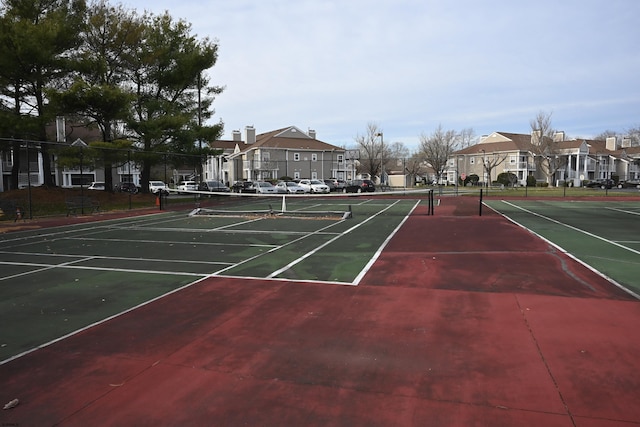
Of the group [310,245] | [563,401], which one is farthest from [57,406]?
[310,245]

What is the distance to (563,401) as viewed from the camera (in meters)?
3.71

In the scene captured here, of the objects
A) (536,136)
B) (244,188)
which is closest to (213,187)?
(244,188)

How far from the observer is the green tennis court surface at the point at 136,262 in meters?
6.47

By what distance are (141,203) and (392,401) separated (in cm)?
3058

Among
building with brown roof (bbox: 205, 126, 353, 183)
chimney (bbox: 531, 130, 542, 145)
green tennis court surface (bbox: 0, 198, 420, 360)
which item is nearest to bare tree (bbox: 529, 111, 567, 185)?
chimney (bbox: 531, 130, 542, 145)

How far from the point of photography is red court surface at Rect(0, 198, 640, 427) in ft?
11.8

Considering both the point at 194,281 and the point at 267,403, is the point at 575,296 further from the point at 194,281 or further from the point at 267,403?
the point at 194,281

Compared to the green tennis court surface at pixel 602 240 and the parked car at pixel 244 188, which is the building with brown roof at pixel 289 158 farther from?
the green tennis court surface at pixel 602 240

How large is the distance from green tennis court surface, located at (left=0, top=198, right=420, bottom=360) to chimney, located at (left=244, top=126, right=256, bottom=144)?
6503cm

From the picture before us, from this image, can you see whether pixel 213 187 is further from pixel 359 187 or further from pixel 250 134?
Result: pixel 250 134

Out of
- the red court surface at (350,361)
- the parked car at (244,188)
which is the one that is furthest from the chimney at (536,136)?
the red court surface at (350,361)

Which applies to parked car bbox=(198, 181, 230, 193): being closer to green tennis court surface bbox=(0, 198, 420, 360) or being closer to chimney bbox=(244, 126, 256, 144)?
green tennis court surface bbox=(0, 198, 420, 360)

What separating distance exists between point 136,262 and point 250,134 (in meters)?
73.6

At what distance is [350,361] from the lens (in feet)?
15.1
